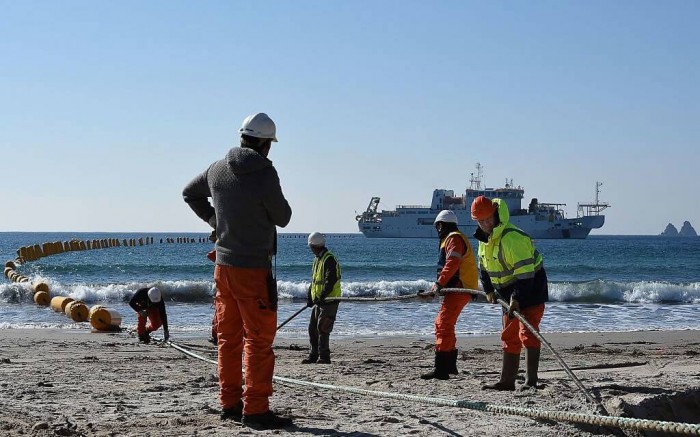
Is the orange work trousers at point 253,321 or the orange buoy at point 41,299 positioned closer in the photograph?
the orange work trousers at point 253,321

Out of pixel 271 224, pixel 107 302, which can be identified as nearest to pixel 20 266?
pixel 107 302

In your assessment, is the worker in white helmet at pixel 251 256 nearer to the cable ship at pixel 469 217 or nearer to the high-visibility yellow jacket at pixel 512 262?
the high-visibility yellow jacket at pixel 512 262

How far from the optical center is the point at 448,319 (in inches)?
339

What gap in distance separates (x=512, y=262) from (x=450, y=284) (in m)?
1.45

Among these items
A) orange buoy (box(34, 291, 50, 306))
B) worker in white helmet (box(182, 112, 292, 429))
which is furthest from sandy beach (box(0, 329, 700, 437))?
orange buoy (box(34, 291, 50, 306))

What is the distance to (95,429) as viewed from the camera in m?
5.48

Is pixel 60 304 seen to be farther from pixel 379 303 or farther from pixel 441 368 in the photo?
pixel 441 368

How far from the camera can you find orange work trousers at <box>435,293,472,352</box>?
8.54m

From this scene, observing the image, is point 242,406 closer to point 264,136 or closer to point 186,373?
point 264,136

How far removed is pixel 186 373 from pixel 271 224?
11.4ft

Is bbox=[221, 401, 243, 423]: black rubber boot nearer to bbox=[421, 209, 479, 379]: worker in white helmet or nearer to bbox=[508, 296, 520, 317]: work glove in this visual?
bbox=[508, 296, 520, 317]: work glove

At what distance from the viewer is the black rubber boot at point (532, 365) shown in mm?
7441

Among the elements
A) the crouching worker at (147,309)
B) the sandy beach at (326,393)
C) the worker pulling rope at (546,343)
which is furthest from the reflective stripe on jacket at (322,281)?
the crouching worker at (147,309)

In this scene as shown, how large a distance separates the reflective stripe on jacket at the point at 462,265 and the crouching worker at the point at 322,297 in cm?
228
